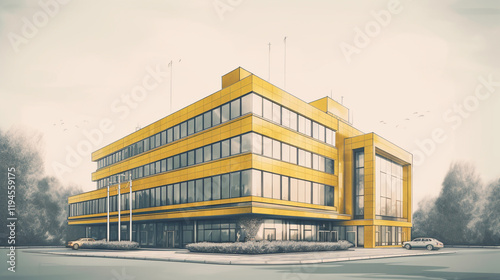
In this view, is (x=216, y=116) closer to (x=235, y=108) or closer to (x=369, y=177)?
(x=235, y=108)

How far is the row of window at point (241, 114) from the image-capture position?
134ft

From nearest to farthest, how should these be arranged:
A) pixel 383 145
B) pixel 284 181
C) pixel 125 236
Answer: pixel 284 181 < pixel 383 145 < pixel 125 236

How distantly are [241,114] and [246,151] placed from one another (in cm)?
371

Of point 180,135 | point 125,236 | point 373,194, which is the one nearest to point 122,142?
point 125,236

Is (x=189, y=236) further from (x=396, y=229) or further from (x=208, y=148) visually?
(x=396, y=229)

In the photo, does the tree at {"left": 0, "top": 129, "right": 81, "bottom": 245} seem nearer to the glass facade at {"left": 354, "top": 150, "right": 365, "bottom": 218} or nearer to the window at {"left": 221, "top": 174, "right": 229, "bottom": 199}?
the window at {"left": 221, "top": 174, "right": 229, "bottom": 199}

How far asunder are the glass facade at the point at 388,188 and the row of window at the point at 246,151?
7.74 metres

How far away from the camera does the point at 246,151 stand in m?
39.4

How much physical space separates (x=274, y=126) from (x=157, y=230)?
22.6 metres

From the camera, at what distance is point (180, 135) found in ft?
166

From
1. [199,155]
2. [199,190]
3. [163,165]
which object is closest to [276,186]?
[199,190]

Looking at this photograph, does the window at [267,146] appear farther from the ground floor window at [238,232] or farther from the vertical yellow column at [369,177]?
the vertical yellow column at [369,177]

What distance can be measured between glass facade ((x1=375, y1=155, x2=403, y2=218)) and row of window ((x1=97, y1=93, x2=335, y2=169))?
828 centimetres

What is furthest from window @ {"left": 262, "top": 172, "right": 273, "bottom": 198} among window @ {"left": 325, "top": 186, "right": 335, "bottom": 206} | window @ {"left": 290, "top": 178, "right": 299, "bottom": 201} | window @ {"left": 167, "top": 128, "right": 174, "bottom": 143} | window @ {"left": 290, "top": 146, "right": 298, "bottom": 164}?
window @ {"left": 167, "top": 128, "right": 174, "bottom": 143}
